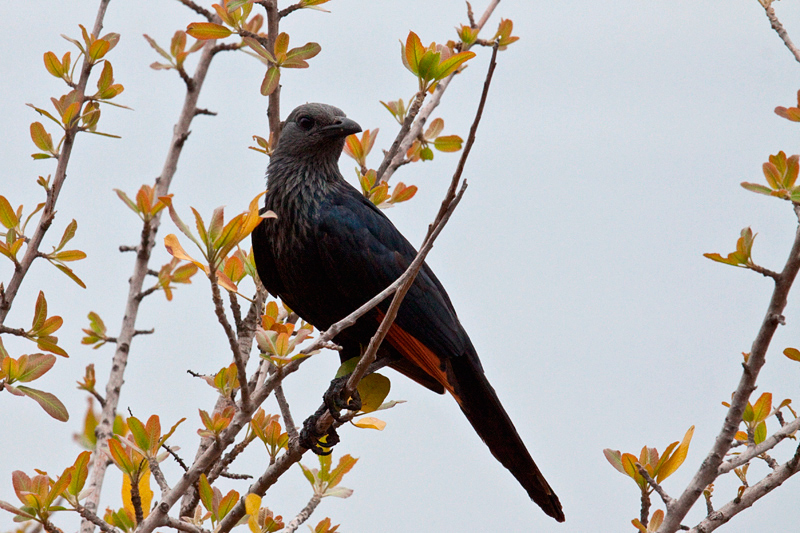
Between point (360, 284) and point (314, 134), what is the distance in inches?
34.6

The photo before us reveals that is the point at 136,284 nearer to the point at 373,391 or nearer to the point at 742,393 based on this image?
the point at 373,391

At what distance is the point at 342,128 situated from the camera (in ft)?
12.0

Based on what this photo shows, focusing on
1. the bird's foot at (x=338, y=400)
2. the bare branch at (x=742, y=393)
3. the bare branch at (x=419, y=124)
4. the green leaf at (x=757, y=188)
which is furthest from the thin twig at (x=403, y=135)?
the bare branch at (x=742, y=393)

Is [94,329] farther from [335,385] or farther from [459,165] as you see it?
[459,165]

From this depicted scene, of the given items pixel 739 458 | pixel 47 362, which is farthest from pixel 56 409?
pixel 739 458

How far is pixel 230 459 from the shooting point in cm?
294

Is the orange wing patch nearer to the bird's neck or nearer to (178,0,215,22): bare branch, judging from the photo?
the bird's neck

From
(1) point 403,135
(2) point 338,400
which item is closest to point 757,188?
(1) point 403,135

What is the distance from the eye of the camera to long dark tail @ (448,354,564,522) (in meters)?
3.46

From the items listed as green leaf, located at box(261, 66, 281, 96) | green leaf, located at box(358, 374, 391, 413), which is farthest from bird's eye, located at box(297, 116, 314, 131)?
green leaf, located at box(358, 374, 391, 413)

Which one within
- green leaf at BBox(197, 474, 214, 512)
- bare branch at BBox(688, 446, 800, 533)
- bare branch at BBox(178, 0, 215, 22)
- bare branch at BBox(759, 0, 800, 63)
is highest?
bare branch at BBox(178, 0, 215, 22)

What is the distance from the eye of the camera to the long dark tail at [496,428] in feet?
11.3

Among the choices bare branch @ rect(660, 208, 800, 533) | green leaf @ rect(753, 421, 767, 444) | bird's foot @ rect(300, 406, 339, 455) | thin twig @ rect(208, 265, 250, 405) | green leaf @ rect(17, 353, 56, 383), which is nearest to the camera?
thin twig @ rect(208, 265, 250, 405)

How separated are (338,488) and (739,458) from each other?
141 centimetres
